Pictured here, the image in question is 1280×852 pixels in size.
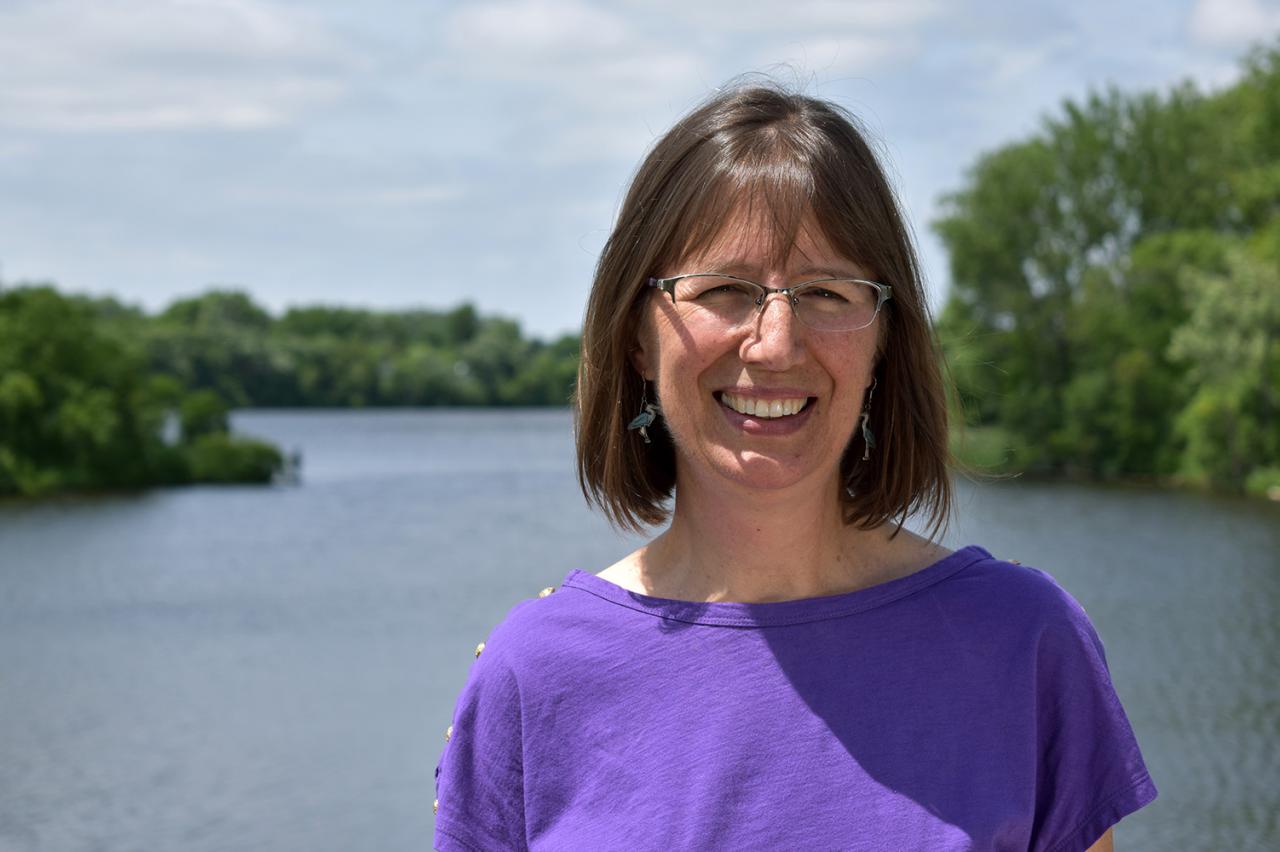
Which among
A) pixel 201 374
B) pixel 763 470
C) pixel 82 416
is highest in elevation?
pixel 763 470

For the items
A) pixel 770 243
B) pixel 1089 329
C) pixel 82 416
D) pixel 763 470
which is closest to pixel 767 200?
pixel 770 243

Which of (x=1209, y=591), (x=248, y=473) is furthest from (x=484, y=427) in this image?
(x=1209, y=591)

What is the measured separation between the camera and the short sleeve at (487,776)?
76.4 inches

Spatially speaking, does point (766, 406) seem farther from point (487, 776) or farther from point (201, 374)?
point (201, 374)

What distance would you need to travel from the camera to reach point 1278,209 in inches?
1972

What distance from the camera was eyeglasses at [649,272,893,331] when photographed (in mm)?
1890

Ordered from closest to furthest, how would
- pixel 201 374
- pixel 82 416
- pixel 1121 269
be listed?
pixel 1121 269, pixel 82 416, pixel 201 374

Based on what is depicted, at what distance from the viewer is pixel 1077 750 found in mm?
1868

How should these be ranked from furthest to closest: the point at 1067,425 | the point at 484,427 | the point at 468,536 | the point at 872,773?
the point at 484,427 → the point at 1067,425 → the point at 468,536 → the point at 872,773

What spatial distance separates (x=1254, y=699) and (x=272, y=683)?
16407mm

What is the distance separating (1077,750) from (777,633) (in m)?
0.41

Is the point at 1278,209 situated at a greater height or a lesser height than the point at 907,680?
greater

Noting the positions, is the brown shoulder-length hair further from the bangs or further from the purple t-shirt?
the purple t-shirt

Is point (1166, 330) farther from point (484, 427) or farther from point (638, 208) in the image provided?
point (484, 427)
